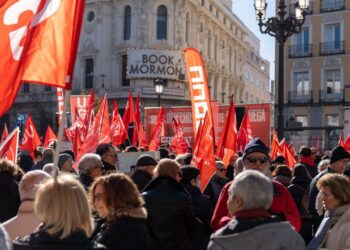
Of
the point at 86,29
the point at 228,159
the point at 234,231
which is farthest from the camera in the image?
the point at 86,29

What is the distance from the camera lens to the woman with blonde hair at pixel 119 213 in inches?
152

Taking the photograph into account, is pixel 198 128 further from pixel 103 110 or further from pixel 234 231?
pixel 234 231

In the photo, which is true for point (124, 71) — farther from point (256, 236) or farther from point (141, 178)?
point (256, 236)

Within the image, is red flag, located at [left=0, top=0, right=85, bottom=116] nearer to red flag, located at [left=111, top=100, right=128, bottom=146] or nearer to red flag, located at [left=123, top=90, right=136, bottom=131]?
red flag, located at [left=111, top=100, right=128, bottom=146]

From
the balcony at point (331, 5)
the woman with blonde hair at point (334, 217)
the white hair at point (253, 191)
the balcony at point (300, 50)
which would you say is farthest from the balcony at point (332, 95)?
the white hair at point (253, 191)

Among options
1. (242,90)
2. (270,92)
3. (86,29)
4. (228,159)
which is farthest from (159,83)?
(270,92)

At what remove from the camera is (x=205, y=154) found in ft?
28.9

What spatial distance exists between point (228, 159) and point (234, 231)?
7.63 meters

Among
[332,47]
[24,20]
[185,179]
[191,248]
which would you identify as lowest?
[191,248]

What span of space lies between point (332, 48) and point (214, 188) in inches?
1226

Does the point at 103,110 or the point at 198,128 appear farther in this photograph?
the point at 103,110

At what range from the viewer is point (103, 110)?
1343cm

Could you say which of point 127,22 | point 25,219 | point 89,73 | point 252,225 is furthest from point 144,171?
point 89,73

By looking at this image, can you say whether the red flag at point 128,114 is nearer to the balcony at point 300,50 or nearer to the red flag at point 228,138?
the red flag at point 228,138
